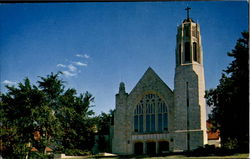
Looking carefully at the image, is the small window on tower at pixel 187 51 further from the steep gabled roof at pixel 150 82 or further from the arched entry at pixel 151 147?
A: the arched entry at pixel 151 147

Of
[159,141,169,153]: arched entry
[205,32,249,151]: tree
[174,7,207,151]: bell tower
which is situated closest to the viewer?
[205,32,249,151]: tree

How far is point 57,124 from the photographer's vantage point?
32.7 metres

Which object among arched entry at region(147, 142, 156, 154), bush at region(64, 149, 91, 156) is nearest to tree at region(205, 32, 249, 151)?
arched entry at region(147, 142, 156, 154)

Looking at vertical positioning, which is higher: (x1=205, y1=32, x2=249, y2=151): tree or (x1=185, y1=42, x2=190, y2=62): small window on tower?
(x1=185, y1=42, x2=190, y2=62): small window on tower

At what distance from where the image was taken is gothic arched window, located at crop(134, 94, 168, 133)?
33.4m

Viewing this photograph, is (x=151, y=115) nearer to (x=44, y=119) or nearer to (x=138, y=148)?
(x=138, y=148)

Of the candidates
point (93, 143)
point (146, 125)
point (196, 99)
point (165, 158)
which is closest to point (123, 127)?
point (146, 125)

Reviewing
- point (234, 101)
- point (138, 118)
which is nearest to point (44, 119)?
point (138, 118)

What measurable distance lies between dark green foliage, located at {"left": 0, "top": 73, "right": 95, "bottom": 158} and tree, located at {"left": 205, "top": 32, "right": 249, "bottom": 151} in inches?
594

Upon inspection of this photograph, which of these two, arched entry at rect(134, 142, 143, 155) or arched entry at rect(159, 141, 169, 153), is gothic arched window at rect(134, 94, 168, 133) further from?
arched entry at rect(134, 142, 143, 155)

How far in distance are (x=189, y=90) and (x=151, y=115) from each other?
4.72 meters

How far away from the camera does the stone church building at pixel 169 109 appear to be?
3128 cm

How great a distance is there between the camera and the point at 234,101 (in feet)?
79.0

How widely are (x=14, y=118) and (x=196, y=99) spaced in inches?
676
